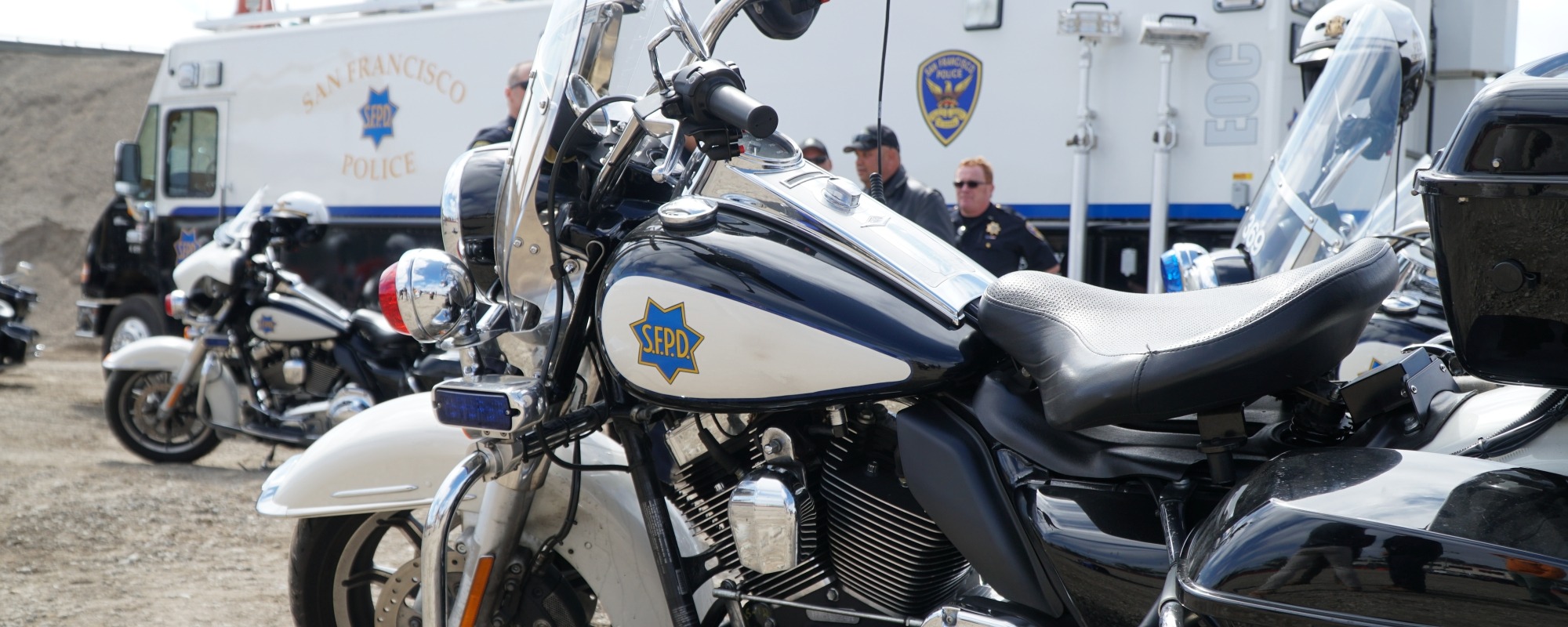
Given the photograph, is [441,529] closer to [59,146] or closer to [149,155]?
[149,155]

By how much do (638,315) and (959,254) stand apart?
0.56 m

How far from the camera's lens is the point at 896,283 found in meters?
1.82

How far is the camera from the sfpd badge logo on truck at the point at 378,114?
26.3 ft

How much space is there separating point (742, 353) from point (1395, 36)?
2.69m

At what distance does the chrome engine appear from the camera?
71.6 inches

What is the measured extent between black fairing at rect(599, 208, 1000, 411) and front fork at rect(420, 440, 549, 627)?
0.31m

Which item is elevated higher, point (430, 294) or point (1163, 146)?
point (1163, 146)

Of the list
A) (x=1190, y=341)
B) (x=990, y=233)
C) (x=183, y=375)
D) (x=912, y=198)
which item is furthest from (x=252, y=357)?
(x=1190, y=341)

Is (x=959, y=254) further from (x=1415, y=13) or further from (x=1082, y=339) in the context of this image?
(x=1415, y=13)

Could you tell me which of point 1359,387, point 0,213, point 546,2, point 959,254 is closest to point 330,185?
point 546,2

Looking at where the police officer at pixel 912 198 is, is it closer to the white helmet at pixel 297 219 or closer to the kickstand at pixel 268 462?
the white helmet at pixel 297 219

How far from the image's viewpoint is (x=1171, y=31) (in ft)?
17.9

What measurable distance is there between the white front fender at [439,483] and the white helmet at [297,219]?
12.4ft

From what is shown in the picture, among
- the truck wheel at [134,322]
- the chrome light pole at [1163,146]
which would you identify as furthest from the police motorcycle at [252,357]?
the chrome light pole at [1163,146]
